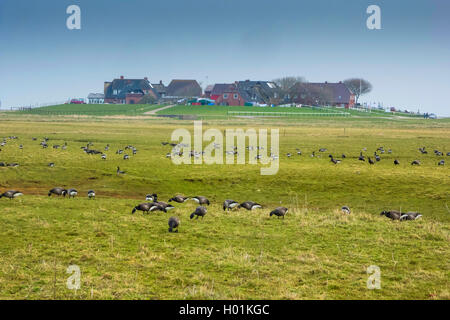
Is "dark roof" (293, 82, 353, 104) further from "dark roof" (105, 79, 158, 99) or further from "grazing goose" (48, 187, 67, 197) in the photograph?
"grazing goose" (48, 187, 67, 197)

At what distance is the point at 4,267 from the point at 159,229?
6.70m

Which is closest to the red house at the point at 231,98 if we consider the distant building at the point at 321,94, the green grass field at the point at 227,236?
the distant building at the point at 321,94

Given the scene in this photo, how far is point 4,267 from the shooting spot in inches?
571

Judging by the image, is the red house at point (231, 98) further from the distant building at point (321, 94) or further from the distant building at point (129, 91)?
the distant building at point (129, 91)

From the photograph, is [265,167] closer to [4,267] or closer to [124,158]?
[124,158]

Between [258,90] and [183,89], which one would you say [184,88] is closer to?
[183,89]

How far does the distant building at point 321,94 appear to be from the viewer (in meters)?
170

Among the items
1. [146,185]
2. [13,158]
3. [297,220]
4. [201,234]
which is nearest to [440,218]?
[297,220]

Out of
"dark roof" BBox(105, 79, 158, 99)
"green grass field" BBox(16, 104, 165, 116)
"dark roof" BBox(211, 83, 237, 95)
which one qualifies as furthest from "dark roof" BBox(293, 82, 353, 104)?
"dark roof" BBox(105, 79, 158, 99)

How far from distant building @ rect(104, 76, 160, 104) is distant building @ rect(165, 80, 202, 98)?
6051mm

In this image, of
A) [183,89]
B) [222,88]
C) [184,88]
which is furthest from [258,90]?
[183,89]

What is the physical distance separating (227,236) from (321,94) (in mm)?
157370

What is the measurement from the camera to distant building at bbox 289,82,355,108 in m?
170
